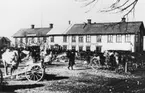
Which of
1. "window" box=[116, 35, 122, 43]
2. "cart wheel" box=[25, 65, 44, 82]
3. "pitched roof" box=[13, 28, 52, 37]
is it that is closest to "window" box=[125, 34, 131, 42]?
"window" box=[116, 35, 122, 43]

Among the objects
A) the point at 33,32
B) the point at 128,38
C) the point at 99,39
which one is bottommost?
the point at 99,39

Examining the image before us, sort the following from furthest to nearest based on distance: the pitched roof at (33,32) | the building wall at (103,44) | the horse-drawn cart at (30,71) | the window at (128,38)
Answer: the pitched roof at (33,32)
the window at (128,38)
the building wall at (103,44)
the horse-drawn cart at (30,71)

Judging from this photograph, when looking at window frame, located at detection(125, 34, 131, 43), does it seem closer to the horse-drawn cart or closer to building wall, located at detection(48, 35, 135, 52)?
building wall, located at detection(48, 35, 135, 52)

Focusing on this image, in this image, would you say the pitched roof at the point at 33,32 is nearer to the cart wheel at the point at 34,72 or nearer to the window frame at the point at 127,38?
the window frame at the point at 127,38

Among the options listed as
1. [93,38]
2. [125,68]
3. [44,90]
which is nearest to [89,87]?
[44,90]

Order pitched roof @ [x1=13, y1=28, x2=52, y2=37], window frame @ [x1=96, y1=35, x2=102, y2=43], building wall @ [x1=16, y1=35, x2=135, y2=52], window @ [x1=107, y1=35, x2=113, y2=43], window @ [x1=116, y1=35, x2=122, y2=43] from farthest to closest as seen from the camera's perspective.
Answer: pitched roof @ [x1=13, y1=28, x2=52, y2=37]
window frame @ [x1=96, y1=35, x2=102, y2=43]
window @ [x1=107, y1=35, x2=113, y2=43]
window @ [x1=116, y1=35, x2=122, y2=43]
building wall @ [x1=16, y1=35, x2=135, y2=52]

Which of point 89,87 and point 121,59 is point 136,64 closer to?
point 121,59

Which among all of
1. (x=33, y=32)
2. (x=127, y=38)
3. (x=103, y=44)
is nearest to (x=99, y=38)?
(x=103, y=44)

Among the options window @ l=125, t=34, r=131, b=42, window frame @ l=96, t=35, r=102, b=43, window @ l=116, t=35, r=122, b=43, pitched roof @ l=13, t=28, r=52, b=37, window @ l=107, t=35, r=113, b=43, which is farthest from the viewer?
pitched roof @ l=13, t=28, r=52, b=37

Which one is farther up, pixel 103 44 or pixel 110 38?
pixel 110 38

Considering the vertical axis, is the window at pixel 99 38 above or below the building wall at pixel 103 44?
above

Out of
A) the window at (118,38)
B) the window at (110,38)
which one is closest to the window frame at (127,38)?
the window at (118,38)

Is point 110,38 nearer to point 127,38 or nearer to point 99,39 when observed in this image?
point 99,39

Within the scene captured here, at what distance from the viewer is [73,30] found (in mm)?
43312
